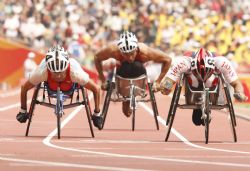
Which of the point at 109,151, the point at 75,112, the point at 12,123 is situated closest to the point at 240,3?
the point at 75,112

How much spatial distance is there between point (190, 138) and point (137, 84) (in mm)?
2862

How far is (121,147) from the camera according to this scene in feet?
47.9

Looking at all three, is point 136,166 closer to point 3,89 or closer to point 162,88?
point 162,88

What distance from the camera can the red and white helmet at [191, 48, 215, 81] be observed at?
51.3 feet

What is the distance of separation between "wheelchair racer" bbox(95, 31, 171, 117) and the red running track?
1.06 m

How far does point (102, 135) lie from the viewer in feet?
57.3

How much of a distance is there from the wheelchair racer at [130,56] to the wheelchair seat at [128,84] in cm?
7

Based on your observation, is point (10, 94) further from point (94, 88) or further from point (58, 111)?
point (58, 111)

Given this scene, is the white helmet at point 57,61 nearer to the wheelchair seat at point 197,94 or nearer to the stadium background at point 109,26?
the wheelchair seat at point 197,94

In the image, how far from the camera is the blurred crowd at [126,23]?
40719 mm

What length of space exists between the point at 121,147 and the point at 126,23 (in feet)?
94.4

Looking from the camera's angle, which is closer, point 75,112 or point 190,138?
point 190,138

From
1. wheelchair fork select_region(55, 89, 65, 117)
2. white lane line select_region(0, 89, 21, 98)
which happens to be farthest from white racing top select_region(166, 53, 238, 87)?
white lane line select_region(0, 89, 21, 98)

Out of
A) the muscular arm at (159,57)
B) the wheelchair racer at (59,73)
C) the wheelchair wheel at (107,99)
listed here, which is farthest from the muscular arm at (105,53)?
the wheelchair racer at (59,73)
